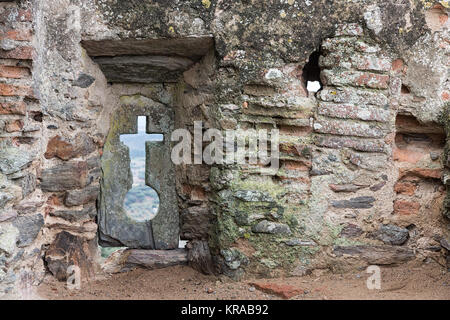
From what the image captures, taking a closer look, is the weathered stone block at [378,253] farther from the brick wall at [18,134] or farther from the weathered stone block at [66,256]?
the brick wall at [18,134]

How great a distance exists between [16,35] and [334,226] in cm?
237

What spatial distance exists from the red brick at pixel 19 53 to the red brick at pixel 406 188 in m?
2.55

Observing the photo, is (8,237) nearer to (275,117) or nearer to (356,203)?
(275,117)

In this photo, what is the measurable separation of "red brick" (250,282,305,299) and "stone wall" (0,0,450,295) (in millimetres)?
126

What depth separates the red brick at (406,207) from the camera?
10.7 feet

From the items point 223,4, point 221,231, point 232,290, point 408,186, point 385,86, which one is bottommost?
point 232,290

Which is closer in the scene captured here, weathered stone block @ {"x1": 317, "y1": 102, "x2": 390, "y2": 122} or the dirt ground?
the dirt ground

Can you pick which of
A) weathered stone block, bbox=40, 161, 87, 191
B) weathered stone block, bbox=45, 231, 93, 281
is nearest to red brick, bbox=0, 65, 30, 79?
weathered stone block, bbox=40, 161, 87, 191

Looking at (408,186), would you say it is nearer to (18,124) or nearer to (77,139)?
(77,139)

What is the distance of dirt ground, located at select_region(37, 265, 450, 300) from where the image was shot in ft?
9.73

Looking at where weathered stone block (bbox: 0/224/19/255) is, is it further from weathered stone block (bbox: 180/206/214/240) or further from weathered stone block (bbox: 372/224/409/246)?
weathered stone block (bbox: 372/224/409/246)

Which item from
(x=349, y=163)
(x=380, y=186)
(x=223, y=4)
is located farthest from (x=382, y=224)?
(x=223, y=4)

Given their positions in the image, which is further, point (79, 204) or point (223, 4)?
Result: point (79, 204)

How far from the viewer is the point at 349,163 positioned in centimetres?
318
